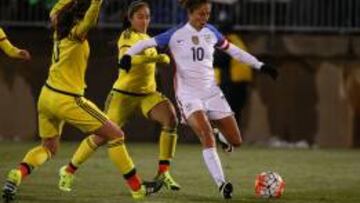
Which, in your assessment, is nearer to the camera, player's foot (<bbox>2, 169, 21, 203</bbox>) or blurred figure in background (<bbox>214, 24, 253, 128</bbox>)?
player's foot (<bbox>2, 169, 21, 203</bbox>)

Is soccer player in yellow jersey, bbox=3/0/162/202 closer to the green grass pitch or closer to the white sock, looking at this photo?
the green grass pitch

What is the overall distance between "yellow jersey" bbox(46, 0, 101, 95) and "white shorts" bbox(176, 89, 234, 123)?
145 centimetres

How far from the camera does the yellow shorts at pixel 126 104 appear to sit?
11500 mm

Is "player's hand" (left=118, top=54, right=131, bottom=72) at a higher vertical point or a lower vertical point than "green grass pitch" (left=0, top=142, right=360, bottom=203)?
higher

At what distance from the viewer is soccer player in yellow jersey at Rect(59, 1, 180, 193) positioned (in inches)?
445

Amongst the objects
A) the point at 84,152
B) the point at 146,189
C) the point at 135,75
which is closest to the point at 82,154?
the point at 84,152

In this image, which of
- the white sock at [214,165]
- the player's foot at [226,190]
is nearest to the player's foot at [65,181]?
the white sock at [214,165]

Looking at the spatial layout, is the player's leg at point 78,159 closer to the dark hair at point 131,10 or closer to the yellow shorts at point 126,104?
the yellow shorts at point 126,104

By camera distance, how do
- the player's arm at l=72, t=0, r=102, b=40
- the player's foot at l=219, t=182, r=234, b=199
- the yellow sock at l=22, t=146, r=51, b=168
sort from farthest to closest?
the player's foot at l=219, t=182, r=234, b=199
the yellow sock at l=22, t=146, r=51, b=168
the player's arm at l=72, t=0, r=102, b=40

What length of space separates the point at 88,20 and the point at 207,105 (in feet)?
6.57

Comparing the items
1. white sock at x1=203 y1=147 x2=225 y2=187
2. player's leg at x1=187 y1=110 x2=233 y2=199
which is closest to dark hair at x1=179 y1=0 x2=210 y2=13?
player's leg at x1=187 y1=110 x2=233 y2=199

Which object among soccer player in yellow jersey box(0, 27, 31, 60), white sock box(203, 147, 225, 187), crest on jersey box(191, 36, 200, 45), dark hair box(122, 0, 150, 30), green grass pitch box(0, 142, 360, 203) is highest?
dark hair box(122, 0, 150, 30)

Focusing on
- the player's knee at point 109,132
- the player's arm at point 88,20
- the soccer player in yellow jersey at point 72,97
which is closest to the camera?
the player's arm at point 88,20

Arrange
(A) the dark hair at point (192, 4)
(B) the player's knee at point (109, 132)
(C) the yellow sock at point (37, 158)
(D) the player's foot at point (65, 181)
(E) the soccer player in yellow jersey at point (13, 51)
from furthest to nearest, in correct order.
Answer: (D) the player's foot at point (65, 181), (A) the dark hair at point (192, 4), (E) the soccer player in yellow jersey at point (13, 51), (C) the yellow sock at point (37, 158), (B) the player's knee at point (109, 132)
